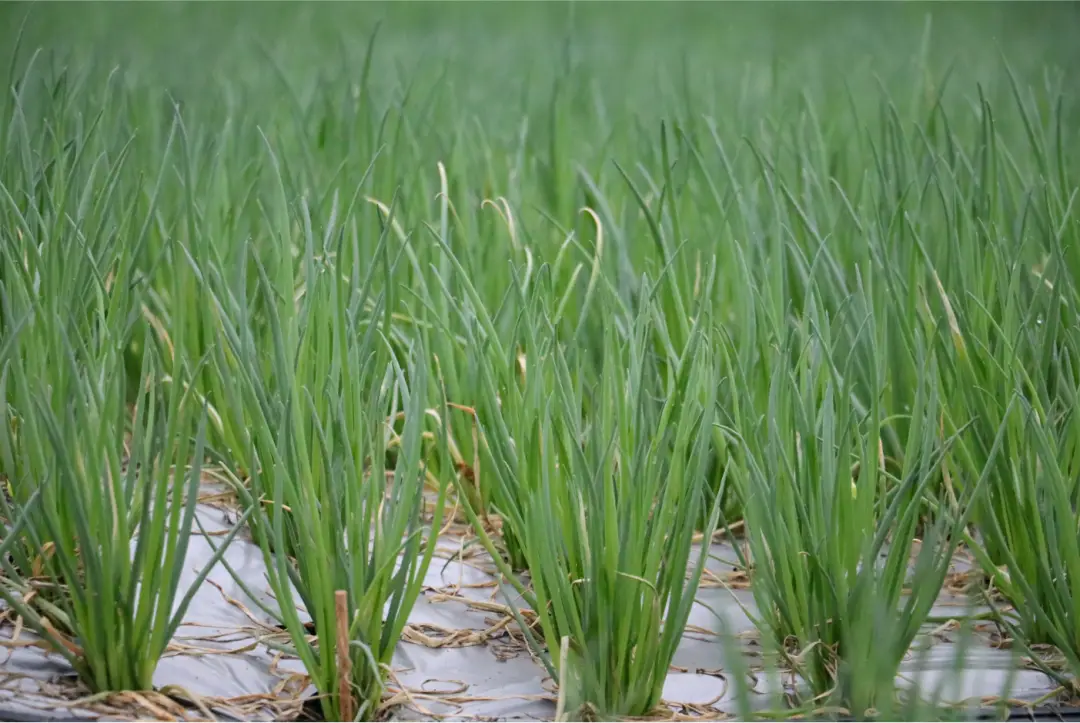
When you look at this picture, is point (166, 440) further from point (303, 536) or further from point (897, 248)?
point (897, 248)

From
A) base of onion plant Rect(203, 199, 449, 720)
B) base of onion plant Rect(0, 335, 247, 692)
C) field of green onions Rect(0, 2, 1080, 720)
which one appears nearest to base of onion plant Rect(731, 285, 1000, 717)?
field of green onions Rect(0, 2, 1080, 720)

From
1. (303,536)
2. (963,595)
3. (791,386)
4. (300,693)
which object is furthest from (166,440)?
(963,595)

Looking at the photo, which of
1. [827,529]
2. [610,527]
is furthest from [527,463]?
[827,529]

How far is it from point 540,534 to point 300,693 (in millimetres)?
Result: 277

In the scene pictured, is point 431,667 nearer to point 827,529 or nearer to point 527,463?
point 527,463

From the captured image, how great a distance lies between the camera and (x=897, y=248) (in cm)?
146

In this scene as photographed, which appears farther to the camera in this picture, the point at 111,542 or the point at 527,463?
the point at 527,463

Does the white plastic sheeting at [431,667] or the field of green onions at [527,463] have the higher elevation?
the field of green onions at [527,463]

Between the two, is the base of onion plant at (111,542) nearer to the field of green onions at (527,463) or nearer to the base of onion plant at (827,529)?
the field of green onions at (527,463)

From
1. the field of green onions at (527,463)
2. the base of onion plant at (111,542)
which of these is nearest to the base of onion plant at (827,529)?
the field of green onions at (527,463)

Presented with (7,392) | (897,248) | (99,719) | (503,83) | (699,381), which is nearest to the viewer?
(99,719)

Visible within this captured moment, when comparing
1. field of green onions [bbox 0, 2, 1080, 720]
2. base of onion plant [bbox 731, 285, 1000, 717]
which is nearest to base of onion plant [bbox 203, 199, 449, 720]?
field of green onions [bbox 0, 2, 1080, 720]

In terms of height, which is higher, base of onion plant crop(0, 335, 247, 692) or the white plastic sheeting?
base of onion plant crop(0, 335, 247, 692)

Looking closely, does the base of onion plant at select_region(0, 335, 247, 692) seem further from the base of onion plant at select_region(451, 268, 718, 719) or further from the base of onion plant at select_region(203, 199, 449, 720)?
the base of onion plant at select_region(451, 268, 718, 719)
